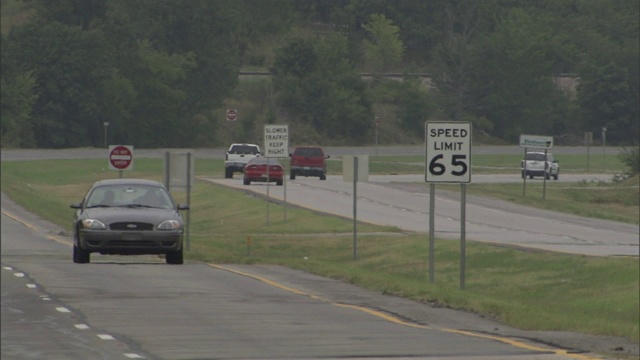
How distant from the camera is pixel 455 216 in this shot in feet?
208

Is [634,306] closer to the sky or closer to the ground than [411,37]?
closer to the ground

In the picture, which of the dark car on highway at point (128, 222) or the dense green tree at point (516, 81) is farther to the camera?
the dense green tree at point (516, 81)

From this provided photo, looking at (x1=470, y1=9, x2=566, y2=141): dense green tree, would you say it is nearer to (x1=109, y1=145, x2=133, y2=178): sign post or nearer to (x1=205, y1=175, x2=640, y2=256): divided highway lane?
(x1=205, y1=175, x2=640, y2=256): divided highway lane

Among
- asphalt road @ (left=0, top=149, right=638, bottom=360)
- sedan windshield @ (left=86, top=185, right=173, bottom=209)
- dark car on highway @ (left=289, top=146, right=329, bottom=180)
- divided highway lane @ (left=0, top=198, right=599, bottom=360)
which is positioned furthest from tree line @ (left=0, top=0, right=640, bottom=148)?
sedan windshield @ (left=86, top=185, right=173, bottom=209)

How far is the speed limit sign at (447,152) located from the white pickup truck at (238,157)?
4915 cm

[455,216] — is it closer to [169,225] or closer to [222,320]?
[222,320]

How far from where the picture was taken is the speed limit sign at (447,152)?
29.8 m

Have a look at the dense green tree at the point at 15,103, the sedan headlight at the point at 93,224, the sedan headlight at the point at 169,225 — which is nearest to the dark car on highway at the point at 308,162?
the dense green tree at the point at 15,103

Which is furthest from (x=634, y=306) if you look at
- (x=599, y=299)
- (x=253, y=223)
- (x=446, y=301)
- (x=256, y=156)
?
(x=256, y=156)

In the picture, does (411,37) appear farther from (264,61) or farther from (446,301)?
(446,301)

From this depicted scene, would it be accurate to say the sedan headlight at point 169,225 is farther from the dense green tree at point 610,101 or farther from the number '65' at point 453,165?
the dense green tree at point 610,101

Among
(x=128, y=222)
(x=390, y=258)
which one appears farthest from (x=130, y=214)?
(x=390, y=258)

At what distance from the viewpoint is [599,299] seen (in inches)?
1484

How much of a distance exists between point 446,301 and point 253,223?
104 feet
